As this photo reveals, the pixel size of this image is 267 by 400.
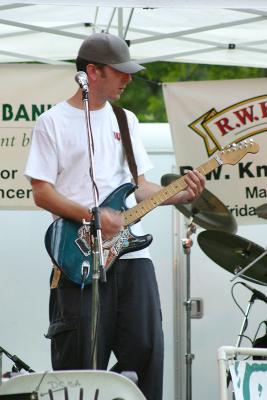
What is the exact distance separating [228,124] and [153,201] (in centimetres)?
229

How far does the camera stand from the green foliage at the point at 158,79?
18.7m

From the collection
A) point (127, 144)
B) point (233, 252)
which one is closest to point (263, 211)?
point (233, 252)

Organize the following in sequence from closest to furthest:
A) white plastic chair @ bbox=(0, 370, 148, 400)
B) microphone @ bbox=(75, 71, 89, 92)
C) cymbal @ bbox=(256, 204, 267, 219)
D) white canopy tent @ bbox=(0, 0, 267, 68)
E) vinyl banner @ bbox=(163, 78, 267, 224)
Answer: white plastic chair @ bbox=(0, 370, 148, 400) → microphone @ bbox=(75, 71, 89, 92) → cymbal @ bbox=(256, 204, 267, 219) → white canopy tent @ bbox=(0, 0, 267, 68) → vinyl banner @ bbox=(163, 78, 267, 224)

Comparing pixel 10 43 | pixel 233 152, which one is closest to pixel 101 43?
pixel 233 152

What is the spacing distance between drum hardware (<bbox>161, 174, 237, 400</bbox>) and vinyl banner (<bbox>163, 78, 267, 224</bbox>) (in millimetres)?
476

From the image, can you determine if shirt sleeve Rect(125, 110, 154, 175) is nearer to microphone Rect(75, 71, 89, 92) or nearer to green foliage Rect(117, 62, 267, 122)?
microphone Rect(75, 71, 89, 92)

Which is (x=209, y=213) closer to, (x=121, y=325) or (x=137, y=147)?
(x=137, y=147)

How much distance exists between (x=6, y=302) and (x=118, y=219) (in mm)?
2380

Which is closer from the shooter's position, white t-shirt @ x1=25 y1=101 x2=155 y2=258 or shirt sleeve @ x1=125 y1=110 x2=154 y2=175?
white t-shirt @ x1=25 y1=101 x2=155 y2=258

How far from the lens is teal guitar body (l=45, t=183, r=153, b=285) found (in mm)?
4703

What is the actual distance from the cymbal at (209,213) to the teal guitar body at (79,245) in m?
1.63

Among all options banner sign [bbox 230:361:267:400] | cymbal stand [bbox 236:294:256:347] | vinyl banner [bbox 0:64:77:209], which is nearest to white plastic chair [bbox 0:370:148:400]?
banner sign [bbox 230:361:267:400]

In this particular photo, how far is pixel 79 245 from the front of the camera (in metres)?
4.72

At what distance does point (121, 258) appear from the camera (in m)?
4.77
